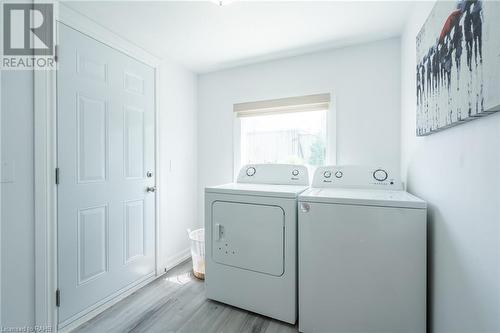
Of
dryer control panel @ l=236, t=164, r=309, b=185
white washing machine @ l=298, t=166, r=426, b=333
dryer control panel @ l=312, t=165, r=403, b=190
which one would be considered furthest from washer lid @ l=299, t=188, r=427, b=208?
dryer control panel @ l=236, t=164, r=309, b=185

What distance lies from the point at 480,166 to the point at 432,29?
772 mm

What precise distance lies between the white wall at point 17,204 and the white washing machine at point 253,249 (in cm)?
110

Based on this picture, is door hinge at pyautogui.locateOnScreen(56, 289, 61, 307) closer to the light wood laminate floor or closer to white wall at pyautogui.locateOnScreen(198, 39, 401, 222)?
the light wood laminate floor

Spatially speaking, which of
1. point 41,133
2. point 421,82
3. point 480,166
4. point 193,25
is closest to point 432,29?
point 421,82

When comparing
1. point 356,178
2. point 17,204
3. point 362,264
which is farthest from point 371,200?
point 17,204

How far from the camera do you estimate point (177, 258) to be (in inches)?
101

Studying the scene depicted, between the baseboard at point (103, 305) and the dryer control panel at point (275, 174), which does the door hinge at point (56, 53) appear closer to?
the dryer control panel at point (275, 174)

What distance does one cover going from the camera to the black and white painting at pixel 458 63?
2.28ft

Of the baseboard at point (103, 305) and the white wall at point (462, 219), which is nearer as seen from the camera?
the white wall at point (462, 219)

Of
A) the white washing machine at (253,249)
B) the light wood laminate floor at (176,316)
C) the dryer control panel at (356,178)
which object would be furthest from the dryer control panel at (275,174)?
the light wood laminate floor at (176,316)

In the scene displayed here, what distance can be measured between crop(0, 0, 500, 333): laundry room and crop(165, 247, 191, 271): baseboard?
0.03 metres

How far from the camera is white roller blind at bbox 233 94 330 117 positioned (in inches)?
88.0

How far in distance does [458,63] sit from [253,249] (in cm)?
151

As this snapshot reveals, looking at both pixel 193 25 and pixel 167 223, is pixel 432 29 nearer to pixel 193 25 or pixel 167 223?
pixel 193 25
